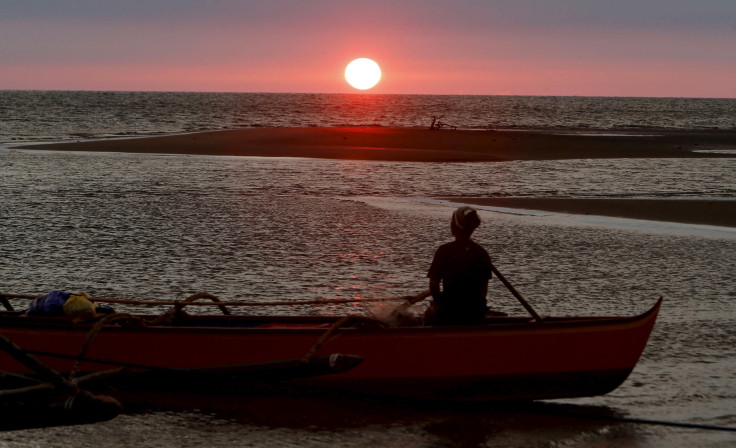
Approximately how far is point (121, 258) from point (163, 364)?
7.13 meters

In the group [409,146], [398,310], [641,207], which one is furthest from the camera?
[409,146]

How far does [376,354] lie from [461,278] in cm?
104

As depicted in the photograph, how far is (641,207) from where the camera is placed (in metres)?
23.2

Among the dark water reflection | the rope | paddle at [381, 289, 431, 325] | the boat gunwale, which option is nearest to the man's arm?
paddle at [381, 289, 431, 325]

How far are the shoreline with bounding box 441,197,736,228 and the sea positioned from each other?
0.81 metres

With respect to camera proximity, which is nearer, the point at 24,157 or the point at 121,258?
the point at 121,258

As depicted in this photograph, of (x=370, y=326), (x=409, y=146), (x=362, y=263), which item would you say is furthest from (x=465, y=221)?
(x=409, y=146)

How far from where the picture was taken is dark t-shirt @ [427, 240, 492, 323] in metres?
8.51

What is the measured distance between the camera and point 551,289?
13414mm

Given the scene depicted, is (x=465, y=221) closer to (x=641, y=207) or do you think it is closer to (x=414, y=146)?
(x=641, y=207)

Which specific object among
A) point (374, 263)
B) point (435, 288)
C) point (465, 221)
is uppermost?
point (465, 221)

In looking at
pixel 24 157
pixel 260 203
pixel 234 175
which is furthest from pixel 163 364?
pixel 24 157

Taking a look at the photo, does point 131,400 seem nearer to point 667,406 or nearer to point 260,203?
point 667,406

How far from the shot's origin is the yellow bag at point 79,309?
9.18 metres
